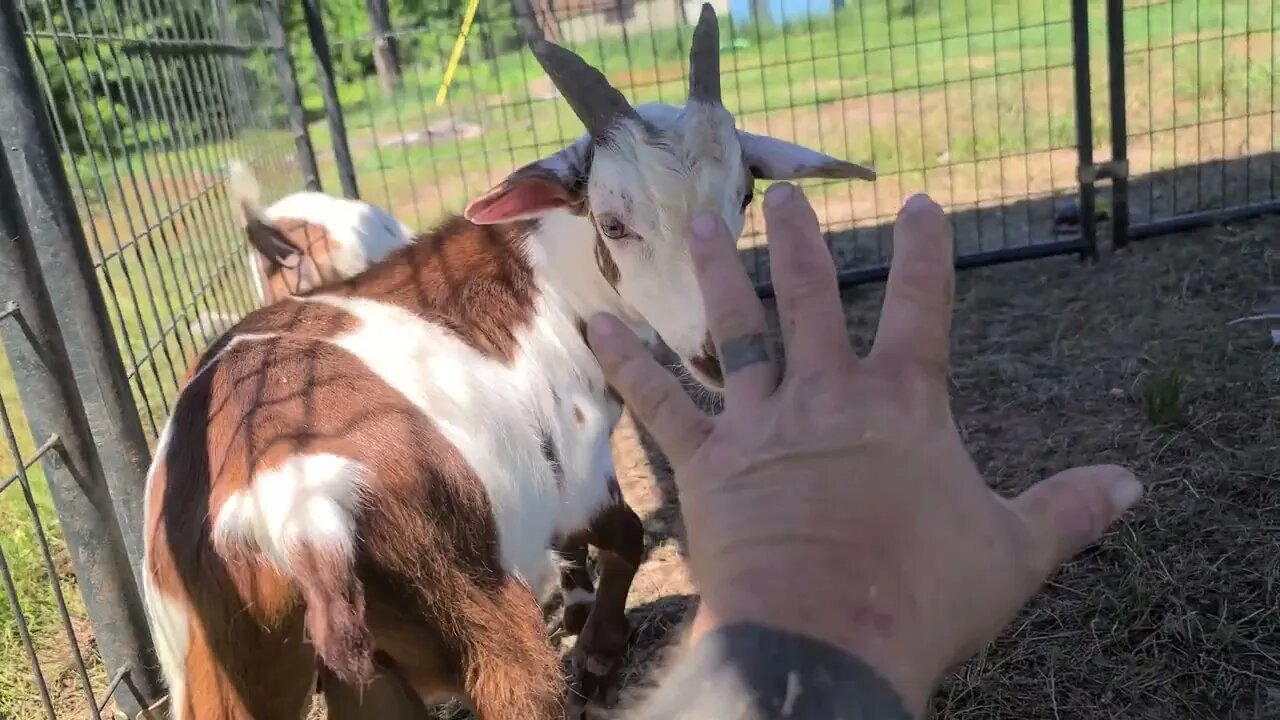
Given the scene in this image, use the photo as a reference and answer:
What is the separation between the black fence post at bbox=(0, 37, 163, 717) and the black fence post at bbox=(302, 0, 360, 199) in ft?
11.5

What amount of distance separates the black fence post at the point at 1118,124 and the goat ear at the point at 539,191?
12.4 ft

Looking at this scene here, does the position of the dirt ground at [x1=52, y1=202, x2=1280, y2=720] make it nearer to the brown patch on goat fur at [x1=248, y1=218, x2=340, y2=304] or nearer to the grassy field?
the grassy field

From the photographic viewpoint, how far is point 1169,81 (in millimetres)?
8078

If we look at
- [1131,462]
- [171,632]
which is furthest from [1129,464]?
[171,632]

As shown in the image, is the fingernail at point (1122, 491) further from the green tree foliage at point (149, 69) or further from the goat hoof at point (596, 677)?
the green tree foliage at point (149, 69)

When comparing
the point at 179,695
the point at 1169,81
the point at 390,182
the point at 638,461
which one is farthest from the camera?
the point at 390,182

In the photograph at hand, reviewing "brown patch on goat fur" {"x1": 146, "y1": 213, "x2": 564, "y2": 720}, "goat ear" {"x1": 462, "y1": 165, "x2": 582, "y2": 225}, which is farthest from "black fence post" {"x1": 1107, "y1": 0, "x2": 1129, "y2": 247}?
"brown patch on goat fur" {"x1": 146, "y1": 213, "x2": 564, "y2": 720}

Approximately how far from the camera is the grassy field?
362 centimetres

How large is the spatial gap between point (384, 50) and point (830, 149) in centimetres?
346

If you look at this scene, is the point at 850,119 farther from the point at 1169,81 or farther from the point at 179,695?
the point at 179,695

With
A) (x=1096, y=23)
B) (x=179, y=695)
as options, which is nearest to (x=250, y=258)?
(x=179, y=695)

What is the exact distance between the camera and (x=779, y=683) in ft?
2.94

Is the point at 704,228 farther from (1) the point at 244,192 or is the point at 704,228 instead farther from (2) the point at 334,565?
(1) the point at 244,192

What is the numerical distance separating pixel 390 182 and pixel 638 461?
5440mm
